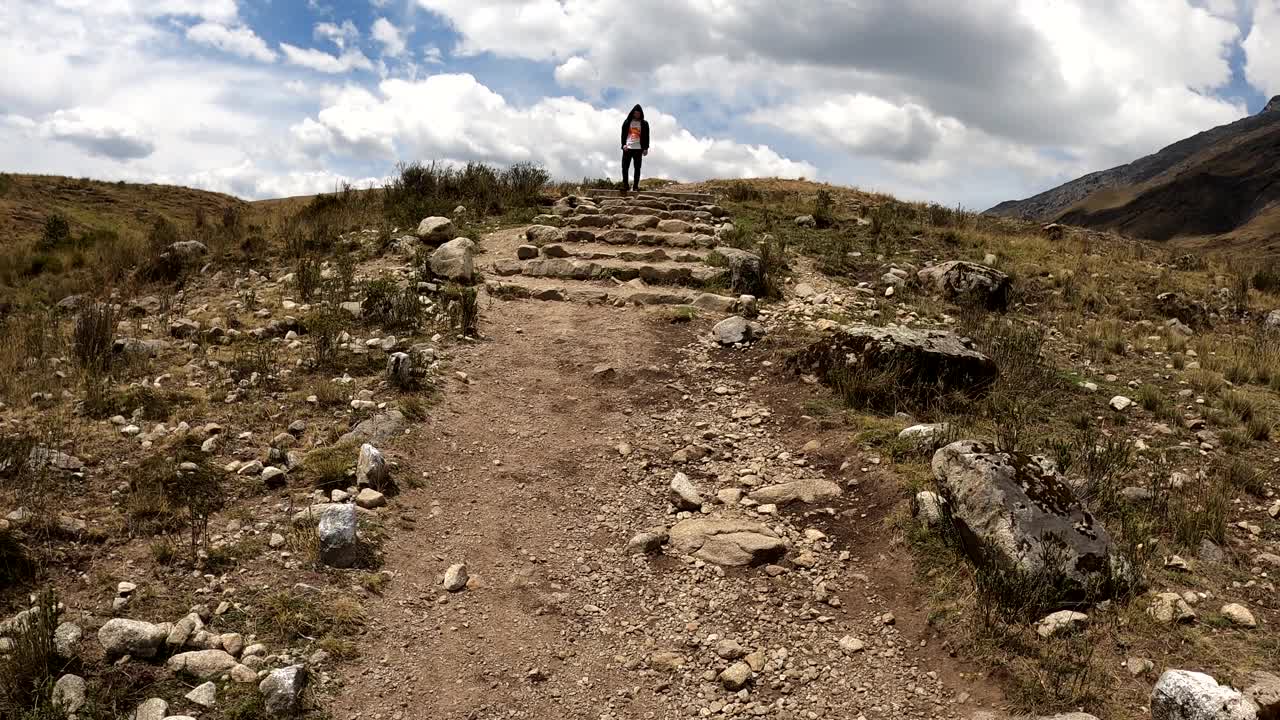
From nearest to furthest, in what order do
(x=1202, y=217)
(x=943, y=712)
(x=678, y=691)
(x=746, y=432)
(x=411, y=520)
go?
(x=943, y=712), (x=678, y=691), (x=411, y=520), (x=746, y=432), (x=1202, y=217)

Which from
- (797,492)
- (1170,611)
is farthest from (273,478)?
(1170,611)

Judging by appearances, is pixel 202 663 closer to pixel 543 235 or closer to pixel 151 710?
pixel 151 710

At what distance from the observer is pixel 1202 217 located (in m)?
110

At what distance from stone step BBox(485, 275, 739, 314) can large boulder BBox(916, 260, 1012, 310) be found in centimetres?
344

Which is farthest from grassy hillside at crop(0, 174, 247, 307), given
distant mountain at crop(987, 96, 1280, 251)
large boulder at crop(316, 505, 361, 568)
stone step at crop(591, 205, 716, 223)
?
distant mountain at crop(987, 96, 1280, 251)

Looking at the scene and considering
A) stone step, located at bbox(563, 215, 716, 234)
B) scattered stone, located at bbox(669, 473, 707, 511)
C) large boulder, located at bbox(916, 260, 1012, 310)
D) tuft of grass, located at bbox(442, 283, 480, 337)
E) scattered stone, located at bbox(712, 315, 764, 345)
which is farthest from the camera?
stone step, located at bbox(563, 215, 716, 234)

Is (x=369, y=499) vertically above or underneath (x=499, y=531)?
above

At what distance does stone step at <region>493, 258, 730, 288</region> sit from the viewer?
10844mm

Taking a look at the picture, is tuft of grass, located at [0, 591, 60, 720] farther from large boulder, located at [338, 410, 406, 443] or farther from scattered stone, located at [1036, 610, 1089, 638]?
scattered stone, located at [1036, 610, 1089, 638]

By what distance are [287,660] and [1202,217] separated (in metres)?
138

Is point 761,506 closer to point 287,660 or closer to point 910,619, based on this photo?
point 910,619

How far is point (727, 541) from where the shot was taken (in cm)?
486

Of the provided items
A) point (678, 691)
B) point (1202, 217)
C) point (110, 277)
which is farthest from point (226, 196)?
point (1202, 217)

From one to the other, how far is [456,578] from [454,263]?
22.2ft
